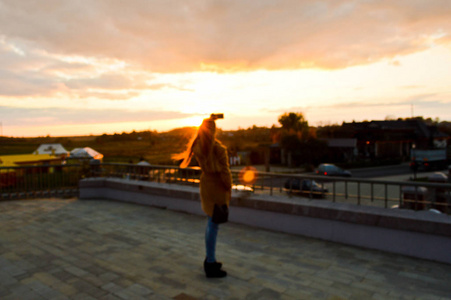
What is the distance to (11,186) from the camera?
32.7 feet

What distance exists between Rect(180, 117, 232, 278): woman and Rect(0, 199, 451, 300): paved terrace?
30cm

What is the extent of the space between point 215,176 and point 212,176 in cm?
4

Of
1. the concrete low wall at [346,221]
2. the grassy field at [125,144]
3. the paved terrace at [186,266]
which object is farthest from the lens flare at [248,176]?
the grassy field at [125,144]

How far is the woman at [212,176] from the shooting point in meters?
4.09

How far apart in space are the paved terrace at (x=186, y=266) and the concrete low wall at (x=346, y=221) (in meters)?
0.20

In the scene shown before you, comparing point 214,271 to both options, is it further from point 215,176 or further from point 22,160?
point 22,160

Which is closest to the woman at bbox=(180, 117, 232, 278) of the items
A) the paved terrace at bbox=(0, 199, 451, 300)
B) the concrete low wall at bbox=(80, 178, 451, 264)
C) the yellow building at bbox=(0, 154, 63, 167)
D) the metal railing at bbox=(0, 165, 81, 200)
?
the paved terrace at bbox=(0, 199, 451, 300)

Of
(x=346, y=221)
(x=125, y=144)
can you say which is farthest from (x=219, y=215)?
(x=125, y=144)

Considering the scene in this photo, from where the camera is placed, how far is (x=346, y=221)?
5.47 m

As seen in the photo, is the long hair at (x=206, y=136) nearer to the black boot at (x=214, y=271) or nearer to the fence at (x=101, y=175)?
the black boot at (x=214, y=271)

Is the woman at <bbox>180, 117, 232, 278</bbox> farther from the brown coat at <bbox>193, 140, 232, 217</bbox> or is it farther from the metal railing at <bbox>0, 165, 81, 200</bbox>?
the metal railing at <bbox>0, 165, 81, 200</bbox>

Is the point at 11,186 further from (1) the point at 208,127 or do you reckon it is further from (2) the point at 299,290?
(2) the point at 299,290

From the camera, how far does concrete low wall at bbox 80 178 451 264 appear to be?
4684 millimetres

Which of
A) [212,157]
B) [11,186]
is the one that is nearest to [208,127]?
[212,157]
